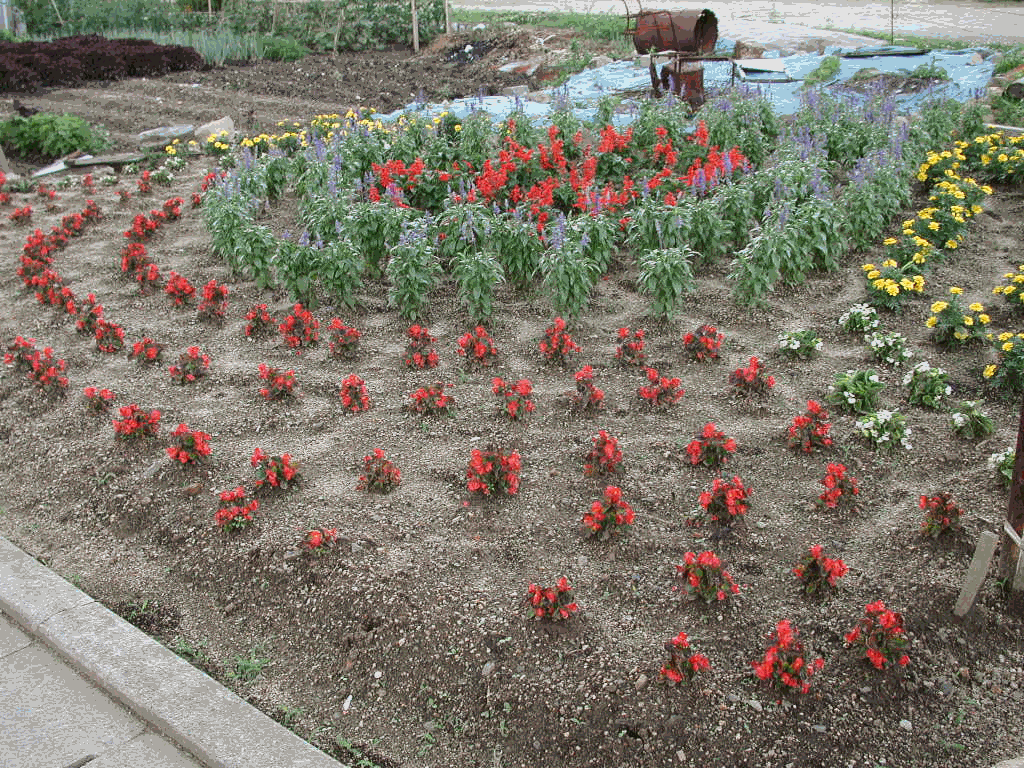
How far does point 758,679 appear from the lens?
325 centimetres

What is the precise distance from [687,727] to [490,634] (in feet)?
2.65

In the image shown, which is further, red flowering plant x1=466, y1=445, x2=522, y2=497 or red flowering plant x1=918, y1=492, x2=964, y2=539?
red flowering plant x1=466, y1=445, x2=522, y2=497

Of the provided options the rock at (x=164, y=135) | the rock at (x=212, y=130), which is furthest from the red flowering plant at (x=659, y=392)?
the rock at (x=164, y=135)

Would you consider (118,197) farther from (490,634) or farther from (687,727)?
(687,727)

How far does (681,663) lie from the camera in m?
3.20

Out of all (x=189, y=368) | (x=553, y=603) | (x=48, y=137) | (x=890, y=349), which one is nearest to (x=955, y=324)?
(x=890, y=349)

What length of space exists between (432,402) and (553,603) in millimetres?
1712

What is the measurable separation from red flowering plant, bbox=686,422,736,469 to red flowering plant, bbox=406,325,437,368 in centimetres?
168

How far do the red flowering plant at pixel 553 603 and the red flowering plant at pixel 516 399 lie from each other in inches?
56.3

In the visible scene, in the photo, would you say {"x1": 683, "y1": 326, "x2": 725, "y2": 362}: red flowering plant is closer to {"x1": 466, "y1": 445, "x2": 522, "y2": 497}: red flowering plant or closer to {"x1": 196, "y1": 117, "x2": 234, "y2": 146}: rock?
{"x1": 466, "y1": 445, "x2": 522, "y2": 497}: red flowering plant

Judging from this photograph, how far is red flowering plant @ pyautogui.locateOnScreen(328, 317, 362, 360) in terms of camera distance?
5555mm

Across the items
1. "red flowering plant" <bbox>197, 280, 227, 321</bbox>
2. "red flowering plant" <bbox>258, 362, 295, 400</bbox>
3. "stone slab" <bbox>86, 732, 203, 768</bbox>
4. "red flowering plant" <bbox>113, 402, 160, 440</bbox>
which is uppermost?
"red flowering plant" <bbox>197, 280, 227, 321</bbox>

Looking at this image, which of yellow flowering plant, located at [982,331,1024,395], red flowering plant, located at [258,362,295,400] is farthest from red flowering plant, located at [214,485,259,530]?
yellow flowering plant, located at [982,331,1024,395]

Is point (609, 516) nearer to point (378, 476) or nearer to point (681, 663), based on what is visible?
point (681, 663)
